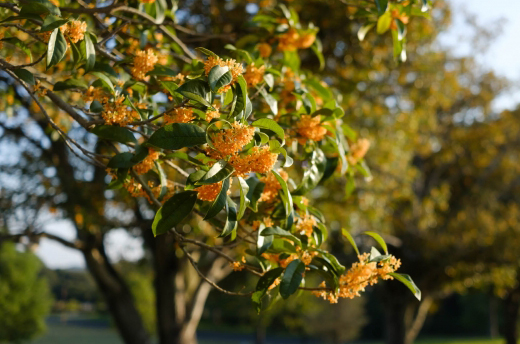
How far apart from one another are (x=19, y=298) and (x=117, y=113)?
1889cm

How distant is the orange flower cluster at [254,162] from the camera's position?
4.18 feet

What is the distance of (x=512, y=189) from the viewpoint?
12.7 meters

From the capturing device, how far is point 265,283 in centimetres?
153

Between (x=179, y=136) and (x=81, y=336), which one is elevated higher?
(x=179, y=136)

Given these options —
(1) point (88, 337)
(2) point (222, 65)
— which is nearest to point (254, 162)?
(2) point (222, 65)

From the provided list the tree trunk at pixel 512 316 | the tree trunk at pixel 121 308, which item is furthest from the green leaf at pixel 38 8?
the tree trunk at pixel 512 316

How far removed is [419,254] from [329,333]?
1414 cm

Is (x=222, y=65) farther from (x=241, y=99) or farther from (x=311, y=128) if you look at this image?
(x=311, y=128)

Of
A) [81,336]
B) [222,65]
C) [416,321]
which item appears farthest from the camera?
[81,336]

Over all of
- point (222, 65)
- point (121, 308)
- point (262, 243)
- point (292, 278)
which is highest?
point (222, 65)

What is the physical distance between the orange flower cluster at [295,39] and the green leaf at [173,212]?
1432 millimetres

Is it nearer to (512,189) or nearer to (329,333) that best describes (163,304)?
(512,189)

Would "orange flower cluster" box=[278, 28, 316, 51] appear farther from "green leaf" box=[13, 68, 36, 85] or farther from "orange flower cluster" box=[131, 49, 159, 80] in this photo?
"green leaf" box=[13, 68, 36, 85]

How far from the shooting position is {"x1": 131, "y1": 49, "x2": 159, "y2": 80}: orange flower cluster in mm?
1743
